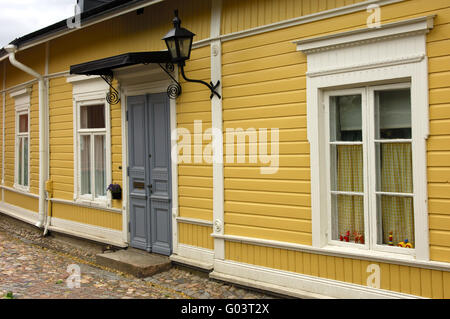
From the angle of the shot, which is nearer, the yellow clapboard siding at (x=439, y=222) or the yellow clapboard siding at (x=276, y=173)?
the yellow clapboard siding at (x=439, y=222)

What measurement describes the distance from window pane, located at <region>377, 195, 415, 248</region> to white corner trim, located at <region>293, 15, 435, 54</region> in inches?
62.5

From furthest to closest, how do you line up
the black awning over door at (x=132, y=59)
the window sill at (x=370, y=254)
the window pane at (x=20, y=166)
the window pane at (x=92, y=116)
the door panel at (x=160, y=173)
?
Result: the window pane at (x=20, y=166)
the window pane at (x=92, y=116)
the door panel at (x=160, y=173)
the black awning over door at (x=132, y=59)
the window sill at (x=370, y=254)

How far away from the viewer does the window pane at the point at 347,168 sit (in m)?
4.54

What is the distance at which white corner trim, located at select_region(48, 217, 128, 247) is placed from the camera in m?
7.39

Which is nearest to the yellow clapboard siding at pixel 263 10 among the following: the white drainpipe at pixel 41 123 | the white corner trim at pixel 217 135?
the white corner trim at pixel 217 135

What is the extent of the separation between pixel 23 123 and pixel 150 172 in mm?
5368

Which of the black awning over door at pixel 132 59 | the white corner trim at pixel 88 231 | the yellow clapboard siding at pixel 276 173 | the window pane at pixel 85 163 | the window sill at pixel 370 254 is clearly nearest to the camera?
the window sill at pixel 370 254

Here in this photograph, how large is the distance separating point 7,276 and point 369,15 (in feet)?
19.0

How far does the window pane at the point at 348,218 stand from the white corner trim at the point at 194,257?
186 centimetres

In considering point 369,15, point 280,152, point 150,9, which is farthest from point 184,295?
point 150,9

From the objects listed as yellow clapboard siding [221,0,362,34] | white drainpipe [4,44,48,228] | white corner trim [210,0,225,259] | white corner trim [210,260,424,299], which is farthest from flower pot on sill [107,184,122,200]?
yellow clapboard siding [221,0,362,34]

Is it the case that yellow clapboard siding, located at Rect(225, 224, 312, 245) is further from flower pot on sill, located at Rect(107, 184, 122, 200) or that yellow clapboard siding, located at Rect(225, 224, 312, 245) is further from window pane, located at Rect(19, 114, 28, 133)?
window pane, located at Rect(19, 114, 28, 133)

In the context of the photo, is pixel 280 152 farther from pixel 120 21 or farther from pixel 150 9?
pixel 120 21

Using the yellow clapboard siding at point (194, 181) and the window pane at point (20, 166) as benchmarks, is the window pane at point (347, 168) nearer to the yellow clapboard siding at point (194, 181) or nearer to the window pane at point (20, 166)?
the yellow clapboard siding at point (194, 181)
